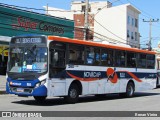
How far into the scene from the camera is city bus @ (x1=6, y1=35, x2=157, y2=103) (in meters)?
15.6

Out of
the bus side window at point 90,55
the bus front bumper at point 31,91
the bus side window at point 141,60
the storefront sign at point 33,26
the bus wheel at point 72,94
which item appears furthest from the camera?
the storefront sign at point 33,26

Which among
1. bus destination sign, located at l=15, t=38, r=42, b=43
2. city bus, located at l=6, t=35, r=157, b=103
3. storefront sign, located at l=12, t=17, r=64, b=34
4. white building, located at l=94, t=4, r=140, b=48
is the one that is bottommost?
Result: city bus, located at l=6, t=35, r=157, b=103

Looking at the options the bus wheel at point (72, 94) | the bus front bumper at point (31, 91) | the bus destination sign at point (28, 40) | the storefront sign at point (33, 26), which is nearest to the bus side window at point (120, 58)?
the bus wheel at point (72, 94)

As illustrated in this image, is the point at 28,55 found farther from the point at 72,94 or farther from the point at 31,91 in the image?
the point at 72,94

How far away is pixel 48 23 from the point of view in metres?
38.0

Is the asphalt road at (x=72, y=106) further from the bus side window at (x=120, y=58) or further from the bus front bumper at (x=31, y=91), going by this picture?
the bus side window at (x=120, y=58)

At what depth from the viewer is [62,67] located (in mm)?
16469

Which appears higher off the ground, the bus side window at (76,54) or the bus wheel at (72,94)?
the bus side window at (76,54)

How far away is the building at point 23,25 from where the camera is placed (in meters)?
33.0

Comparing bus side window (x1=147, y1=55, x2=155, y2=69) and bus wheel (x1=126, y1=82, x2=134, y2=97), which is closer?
bus wheel (x1=126, y1=82, x2=134, y2=97)

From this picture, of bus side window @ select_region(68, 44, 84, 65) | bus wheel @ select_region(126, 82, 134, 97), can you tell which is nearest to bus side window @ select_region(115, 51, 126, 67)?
bus wheel @ select_region(126, 82, 134, 97)

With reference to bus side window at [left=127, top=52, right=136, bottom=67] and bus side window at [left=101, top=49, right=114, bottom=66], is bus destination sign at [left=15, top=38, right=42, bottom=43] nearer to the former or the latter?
bus side window at [left=101, top=49, right=114, bottom=66]

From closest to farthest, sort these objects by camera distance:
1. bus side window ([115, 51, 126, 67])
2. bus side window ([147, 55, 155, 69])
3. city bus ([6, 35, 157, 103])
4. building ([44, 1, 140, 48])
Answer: city bus ([6, 35, 157, 103])
bus side window ([115, 51, 126, 67])
bus side window ([147, 55, 155, 69])
building ([44, 1, 140, 48])

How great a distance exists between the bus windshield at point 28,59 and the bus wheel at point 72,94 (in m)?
2.09
